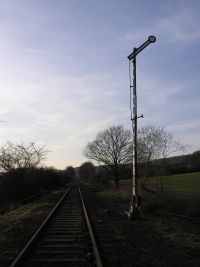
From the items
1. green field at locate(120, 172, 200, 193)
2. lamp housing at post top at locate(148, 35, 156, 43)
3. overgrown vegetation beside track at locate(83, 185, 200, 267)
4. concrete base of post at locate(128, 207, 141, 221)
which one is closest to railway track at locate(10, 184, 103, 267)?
overgrown vegetation beside track at locate(83, 185, 200, 267)

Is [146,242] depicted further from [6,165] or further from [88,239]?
[6,165]

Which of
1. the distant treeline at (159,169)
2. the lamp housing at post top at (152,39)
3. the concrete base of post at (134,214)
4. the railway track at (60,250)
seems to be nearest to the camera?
the railway track at (60,250)

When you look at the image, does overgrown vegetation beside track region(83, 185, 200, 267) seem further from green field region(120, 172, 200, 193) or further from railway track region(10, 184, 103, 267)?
green field region(120, 172, 200, 193)

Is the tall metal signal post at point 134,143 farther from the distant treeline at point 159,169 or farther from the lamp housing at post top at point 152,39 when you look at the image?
the distant treeline at point 159,169

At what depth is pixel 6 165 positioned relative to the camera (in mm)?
45688

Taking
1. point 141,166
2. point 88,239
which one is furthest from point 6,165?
point 88,239

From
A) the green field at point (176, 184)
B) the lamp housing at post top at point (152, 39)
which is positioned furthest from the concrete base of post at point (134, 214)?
the green field at point (176, 184)

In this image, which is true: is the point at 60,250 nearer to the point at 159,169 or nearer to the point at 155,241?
the point at 155,241

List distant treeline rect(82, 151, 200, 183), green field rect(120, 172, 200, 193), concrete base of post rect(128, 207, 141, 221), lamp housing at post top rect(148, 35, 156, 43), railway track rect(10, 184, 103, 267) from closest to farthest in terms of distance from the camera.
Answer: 1. railway track rect(10, 184, 103, 267)
2. lamp housing at post top rect(148, 35, 156, 43)
3. concrete base of post rect(128, 207, 141, 221)
4. distant treeline rect(82, 151, 200, 183)
5. green field rect(120, 172, 200, 193)

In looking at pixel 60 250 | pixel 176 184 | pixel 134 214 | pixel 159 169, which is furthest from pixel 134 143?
pixel 176 184

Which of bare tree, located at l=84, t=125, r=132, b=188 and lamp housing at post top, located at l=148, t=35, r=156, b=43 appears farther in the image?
bare tree, located at l=84, t=125, r=132, b=188

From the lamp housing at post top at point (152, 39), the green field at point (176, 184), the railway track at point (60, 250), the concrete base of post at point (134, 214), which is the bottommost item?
the railway track at point (60, 250)

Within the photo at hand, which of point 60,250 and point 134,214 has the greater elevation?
point 134,214

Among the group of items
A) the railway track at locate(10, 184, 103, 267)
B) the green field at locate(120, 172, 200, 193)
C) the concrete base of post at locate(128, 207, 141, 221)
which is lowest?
the railway track at locate(10, 184, 103, 267)
